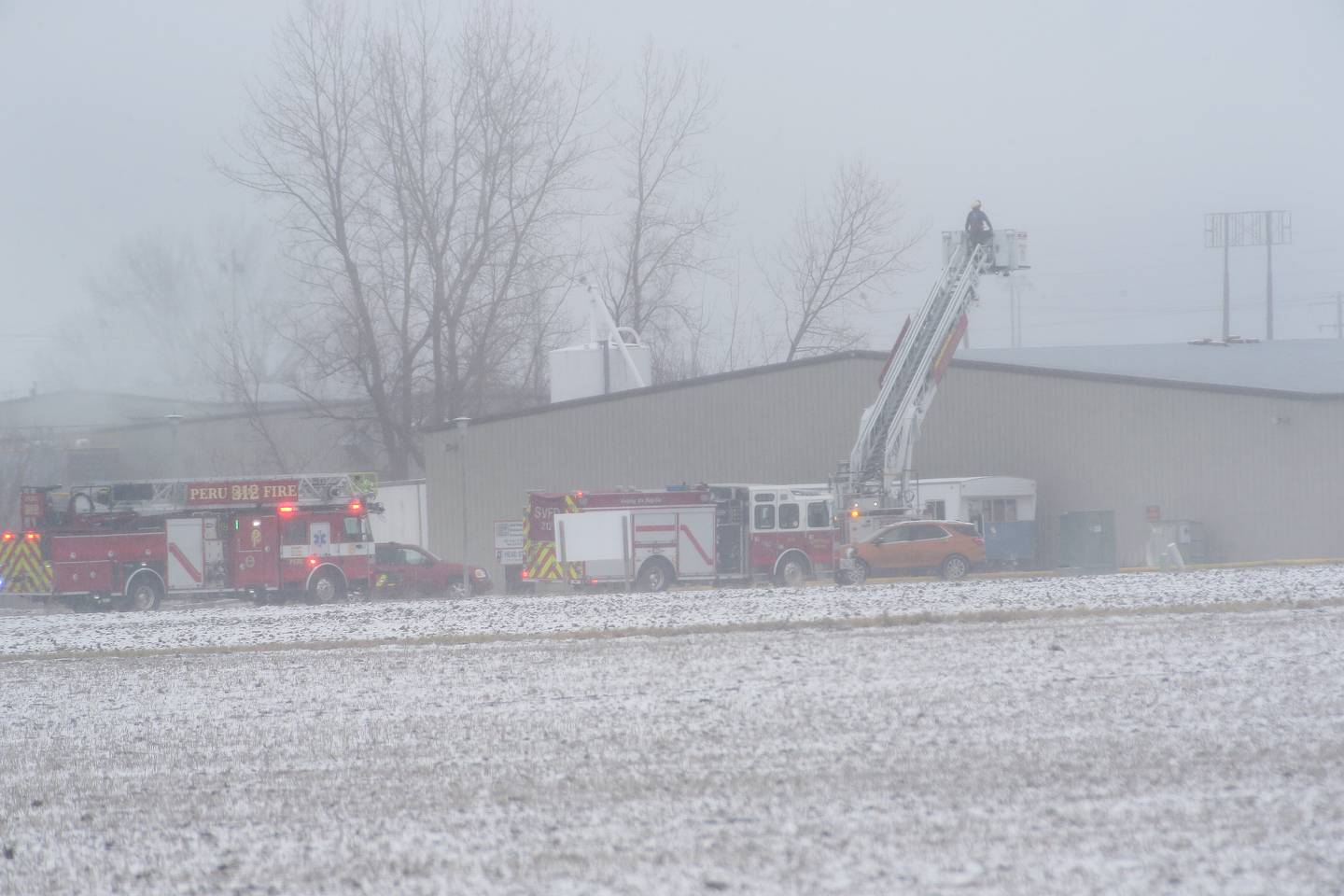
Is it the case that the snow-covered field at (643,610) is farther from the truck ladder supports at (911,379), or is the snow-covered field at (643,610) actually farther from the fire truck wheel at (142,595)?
the truck ladder supports at (911,379)

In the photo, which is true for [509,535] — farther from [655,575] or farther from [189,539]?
[189,539]

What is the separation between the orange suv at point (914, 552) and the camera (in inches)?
1166

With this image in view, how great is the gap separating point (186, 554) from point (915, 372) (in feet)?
58.7

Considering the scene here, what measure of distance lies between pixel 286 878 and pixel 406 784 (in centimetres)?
214

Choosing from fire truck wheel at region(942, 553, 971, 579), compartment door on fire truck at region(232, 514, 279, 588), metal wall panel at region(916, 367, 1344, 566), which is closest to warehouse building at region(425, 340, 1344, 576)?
metal wall panel at region(916, 367, 1344, 566)

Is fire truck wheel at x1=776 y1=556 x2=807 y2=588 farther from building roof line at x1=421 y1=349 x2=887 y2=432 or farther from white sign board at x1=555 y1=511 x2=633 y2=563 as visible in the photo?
building roof line at x1=421 y1=349 x2=887 y2=432

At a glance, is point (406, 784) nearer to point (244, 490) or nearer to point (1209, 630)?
point (1209, 630)

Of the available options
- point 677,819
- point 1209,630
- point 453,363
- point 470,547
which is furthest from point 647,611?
point 453,363

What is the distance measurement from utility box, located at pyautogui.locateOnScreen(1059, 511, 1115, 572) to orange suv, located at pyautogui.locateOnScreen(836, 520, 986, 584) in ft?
19.4

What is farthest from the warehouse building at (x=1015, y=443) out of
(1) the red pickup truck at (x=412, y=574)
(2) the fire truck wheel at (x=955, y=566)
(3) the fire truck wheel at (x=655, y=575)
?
(2) the fire truck wheel at (x=955, y=566)

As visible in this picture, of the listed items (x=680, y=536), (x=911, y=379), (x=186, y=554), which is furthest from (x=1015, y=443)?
(x=186, y=554)

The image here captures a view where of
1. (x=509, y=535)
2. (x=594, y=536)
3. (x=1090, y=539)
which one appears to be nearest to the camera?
Result: (x=594, y=536)

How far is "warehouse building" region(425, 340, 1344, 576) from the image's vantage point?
34500mm

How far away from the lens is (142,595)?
101ft
